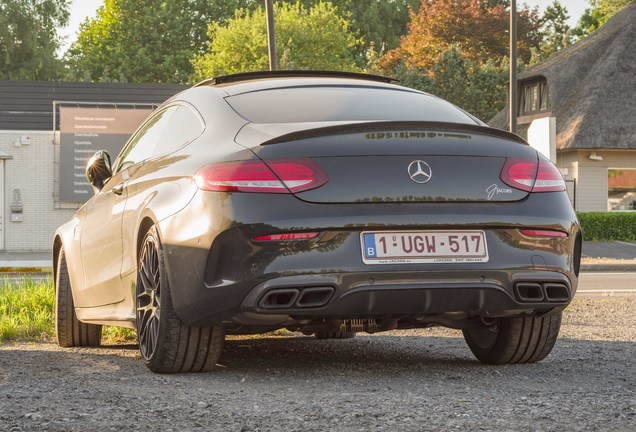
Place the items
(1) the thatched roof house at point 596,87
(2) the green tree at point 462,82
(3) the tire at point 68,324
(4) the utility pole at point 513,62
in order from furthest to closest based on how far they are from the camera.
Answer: (2) the green tree at point 462,82 → (1) the thatched roof house at point 596,87 → (4) the utility pole at point 513,62 → (3) the tire at point 68,324

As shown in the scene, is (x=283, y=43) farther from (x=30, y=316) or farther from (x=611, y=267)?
(x=30, y=316)

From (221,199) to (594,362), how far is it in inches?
103

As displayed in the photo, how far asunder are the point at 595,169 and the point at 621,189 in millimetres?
1031

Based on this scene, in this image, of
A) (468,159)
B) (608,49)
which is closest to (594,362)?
(468,159)

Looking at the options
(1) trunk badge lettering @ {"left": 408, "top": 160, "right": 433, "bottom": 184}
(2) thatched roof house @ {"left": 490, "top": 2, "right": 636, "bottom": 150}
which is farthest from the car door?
(2) thatched roof house @ {"left": 490, "top": 2, "right": 636, "bottom": 150}

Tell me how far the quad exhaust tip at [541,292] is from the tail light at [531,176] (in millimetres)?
484

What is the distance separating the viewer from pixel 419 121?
5.80 meters

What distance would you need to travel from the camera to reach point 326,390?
5.51 metres

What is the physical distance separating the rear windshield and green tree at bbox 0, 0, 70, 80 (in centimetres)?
5513

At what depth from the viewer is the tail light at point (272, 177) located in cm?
546

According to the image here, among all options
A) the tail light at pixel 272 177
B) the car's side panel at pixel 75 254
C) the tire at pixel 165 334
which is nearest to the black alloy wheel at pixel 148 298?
the tire at pixel 165 334

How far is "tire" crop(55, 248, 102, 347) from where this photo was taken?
8.00 m

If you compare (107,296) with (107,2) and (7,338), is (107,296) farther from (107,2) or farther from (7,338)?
(107,2)

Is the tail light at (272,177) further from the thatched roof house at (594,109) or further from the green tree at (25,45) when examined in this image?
the green tree at (25,45)
